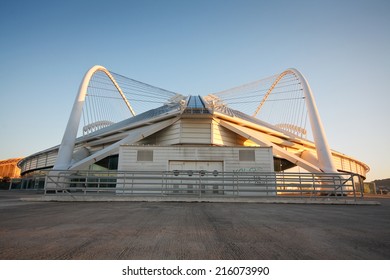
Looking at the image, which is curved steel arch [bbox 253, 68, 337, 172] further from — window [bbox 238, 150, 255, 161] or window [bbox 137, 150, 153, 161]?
window [bbox 137, 150, 153, 161]

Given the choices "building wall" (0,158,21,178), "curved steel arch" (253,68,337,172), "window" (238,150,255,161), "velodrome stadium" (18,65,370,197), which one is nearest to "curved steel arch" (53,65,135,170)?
"velodrome stadium" (18,65,370,197)

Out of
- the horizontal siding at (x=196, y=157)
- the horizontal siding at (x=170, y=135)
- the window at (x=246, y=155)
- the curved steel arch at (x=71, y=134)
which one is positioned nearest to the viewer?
the horizontal siding at (x=196, y=157)

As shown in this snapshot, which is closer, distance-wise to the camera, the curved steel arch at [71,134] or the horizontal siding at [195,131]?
the curved steel arch at [71,134]

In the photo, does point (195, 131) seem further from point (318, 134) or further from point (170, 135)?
point (318, 134)

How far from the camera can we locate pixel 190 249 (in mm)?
2408

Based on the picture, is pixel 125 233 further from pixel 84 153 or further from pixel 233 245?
pixel 84 153

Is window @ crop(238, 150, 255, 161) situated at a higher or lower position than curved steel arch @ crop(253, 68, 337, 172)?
lower

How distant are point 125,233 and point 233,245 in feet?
5.39

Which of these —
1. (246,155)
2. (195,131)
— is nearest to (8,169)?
(195,131)

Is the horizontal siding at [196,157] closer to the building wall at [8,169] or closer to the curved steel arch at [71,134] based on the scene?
the curved steel arch at [71,134]

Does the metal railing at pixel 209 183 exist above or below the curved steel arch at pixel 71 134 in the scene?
below

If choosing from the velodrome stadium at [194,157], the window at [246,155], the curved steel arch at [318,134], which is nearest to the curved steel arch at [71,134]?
the velodrome stadium at [194,157]

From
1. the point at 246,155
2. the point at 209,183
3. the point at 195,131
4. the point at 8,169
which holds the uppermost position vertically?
the point at 195,131
